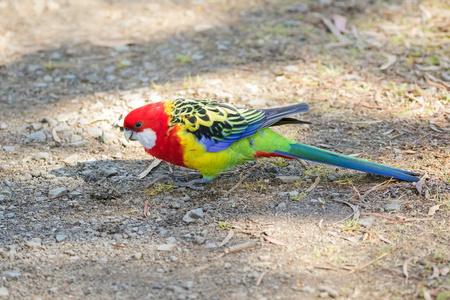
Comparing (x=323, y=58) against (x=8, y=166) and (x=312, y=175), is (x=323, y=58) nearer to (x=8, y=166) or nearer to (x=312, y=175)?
(x=312, y=175)

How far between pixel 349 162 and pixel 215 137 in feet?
3.53

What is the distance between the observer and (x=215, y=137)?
3.83m

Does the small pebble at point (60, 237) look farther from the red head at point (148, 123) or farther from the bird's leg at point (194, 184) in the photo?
the bird's leg at point (194, 184)

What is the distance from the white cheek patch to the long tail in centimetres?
115

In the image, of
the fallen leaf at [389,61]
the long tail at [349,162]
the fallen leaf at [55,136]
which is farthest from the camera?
the fallen leaf at [389,61]

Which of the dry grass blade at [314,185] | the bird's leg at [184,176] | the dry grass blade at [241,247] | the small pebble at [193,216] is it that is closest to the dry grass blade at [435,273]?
the dry grass blade at [241,247]

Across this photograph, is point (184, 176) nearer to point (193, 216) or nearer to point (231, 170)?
point (231, 170)

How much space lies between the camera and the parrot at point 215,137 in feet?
12.4

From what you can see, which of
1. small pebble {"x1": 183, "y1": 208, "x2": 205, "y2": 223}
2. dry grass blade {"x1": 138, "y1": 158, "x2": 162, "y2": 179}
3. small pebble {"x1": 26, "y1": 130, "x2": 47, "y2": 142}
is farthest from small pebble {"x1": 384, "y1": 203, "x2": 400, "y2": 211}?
small pebble {"x1": 26, "y1": 130, "x2": 47, "y2": 142}

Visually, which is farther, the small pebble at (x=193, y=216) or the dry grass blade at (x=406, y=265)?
the small pebble at (x=193, y=216)

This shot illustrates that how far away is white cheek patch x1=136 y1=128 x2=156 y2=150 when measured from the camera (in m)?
3.83

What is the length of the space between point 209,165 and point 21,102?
2791 mm

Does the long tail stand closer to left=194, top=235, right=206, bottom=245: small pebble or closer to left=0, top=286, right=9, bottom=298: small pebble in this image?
left=194, top=235, right=206, bottom=245: small pebble

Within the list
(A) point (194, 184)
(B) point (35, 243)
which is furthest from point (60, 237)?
(A) point (194, 184)
